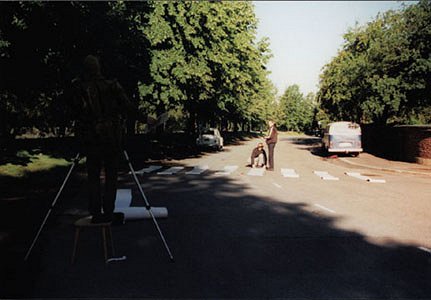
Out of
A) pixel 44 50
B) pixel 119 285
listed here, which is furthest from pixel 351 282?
pixel 44 50

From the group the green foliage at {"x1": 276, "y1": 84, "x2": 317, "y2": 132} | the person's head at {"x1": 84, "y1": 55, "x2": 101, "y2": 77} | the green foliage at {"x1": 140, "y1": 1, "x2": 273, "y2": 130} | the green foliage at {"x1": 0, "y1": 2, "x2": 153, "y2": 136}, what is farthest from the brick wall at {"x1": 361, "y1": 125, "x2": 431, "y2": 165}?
the green foliage at {"x1": 276, "y1": 84, "x2": 317, "y2": 132}

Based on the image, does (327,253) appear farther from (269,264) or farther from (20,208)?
(20,208)

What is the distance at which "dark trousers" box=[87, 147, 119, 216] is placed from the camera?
183 inches

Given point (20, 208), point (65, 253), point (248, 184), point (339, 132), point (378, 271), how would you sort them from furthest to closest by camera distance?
point (339, 132) < point (248, 184) < point (20, 208) < point (65, 253) < point (378, 271)

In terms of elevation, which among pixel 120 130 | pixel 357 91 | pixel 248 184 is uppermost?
pixel 357 91

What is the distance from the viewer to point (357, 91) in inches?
977

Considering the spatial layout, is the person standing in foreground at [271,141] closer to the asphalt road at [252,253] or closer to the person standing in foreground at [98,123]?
the asphalt road at [252,253]

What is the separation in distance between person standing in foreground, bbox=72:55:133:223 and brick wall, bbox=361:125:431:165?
17.5 m

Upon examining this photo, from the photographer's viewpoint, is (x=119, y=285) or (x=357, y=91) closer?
(x=119, y=285)

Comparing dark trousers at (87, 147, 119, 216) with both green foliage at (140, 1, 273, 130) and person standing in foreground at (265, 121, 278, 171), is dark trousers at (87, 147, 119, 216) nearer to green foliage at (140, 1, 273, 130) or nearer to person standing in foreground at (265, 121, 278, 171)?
person standing in foreground at (265, 121, 278, 171)

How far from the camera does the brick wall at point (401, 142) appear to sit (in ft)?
60.4

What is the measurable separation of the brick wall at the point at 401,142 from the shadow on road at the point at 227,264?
561 inches

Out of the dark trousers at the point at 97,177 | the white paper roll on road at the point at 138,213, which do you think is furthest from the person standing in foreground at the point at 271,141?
the dark trousers at the point at 97,177

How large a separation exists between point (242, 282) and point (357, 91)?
23.5 m
